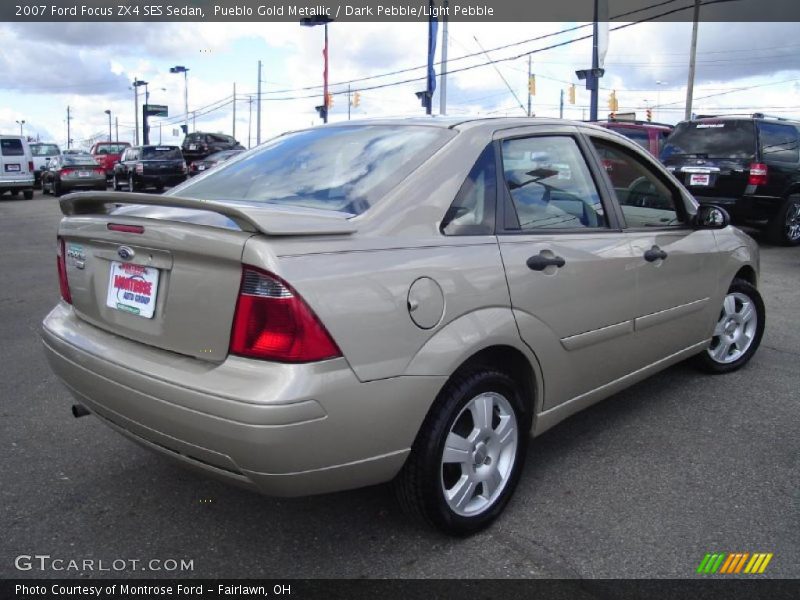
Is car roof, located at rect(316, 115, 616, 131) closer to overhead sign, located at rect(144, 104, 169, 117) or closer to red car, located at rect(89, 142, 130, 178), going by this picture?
red car, located at rect(89, 142, 130, 178)

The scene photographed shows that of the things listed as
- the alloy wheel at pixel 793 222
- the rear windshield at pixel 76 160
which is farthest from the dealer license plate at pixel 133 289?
the rear windshield at pixel 76 160

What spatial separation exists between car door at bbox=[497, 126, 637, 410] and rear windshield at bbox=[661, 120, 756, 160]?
26.3 feet

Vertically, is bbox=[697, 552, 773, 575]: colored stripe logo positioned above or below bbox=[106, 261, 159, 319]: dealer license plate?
below

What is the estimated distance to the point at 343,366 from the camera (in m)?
2.21

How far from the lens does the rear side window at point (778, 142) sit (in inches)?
402

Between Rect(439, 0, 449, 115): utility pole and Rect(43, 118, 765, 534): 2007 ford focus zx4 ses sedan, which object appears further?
Rect(439, 0, 449, 115): utility pole

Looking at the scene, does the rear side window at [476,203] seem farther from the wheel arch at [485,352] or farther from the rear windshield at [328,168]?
the wheel arch at [485,352]

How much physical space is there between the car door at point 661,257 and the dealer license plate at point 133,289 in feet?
7.26

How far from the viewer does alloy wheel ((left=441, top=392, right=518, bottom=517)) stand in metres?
2.65

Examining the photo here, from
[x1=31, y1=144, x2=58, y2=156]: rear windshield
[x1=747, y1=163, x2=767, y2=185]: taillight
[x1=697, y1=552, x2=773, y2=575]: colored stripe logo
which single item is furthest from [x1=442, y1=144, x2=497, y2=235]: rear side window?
[x1=31, y1=144, x2=58, y2=156]: rear windshield

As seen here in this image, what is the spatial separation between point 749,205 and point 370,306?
31.6ft

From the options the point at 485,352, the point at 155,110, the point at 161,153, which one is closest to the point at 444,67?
the point at 161,153

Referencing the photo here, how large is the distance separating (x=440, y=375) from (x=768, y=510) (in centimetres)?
160

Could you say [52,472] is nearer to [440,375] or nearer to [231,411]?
[231,411]
